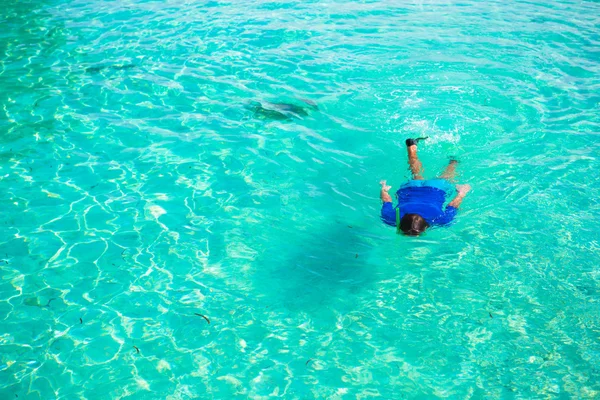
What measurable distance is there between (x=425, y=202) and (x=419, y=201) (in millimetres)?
81

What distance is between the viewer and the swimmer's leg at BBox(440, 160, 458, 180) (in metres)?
7.18

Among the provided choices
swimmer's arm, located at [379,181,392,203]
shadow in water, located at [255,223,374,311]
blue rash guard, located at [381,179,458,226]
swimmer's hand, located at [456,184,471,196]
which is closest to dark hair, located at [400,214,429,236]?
blue rash guard, located at [381,179,458,226]

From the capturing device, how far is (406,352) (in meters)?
4.81

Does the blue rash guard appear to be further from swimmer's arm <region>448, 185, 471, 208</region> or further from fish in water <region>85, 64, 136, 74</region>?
fish in water <region>85, 64, 136, 74</region>

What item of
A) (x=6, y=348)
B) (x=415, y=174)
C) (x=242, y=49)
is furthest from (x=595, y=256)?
(x=242, y=49)

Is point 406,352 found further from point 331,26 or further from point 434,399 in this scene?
point 331,26

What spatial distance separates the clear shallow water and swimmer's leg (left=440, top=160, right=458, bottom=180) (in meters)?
0.21

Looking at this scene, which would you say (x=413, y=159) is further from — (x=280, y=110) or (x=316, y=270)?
(x=280, y=110)

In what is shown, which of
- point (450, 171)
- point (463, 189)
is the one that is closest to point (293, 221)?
point (463, 189)

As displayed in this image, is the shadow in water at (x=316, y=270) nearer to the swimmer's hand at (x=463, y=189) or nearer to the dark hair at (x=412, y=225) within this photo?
the dark hair at (x=412, y=225)

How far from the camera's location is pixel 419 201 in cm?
650

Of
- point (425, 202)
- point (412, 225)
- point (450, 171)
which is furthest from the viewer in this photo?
point (450, 171)

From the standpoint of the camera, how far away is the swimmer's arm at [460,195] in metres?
6.48

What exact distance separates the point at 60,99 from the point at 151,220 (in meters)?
4.05
